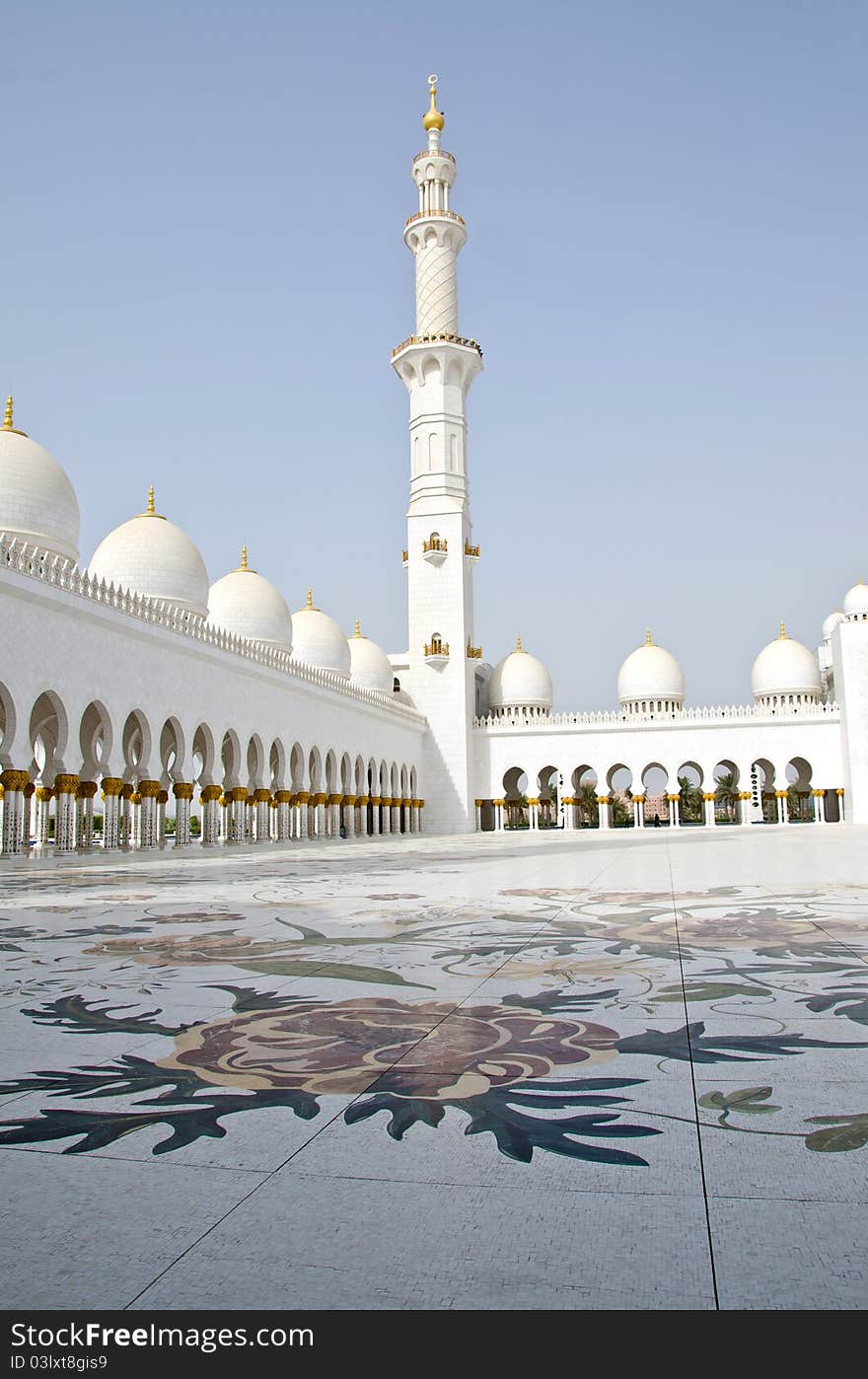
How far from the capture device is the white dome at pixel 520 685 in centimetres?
3859

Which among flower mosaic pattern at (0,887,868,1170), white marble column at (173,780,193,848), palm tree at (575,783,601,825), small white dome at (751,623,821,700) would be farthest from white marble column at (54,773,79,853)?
palm tree at (575,783,601,825)

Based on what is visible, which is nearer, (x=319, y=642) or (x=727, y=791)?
(x=319, y=642)

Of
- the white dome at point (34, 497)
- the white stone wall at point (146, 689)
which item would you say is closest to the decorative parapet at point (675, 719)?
the white stone wall at point (146, 689)

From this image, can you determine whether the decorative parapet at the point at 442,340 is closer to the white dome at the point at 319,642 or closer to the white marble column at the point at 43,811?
the white dome at the point at 319,642

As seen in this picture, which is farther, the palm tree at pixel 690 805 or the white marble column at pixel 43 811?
the palm tree at pixel 690 805

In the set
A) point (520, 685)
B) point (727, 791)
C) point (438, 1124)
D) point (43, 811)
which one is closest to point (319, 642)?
point (520, 685)

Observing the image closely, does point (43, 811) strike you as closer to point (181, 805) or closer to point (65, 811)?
point (65, 811)

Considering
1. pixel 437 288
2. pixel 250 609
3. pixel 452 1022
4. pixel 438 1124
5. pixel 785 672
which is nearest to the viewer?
pixel 438 1124

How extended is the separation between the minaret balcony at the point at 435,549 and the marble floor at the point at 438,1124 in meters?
30.2

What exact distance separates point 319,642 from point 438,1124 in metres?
31.1

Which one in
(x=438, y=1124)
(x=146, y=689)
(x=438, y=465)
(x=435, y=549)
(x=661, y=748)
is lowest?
(x=438, y=1124)

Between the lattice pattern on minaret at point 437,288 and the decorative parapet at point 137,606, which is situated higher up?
the lattice pattern on minaret at point 437,288

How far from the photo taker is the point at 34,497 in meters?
18.5
